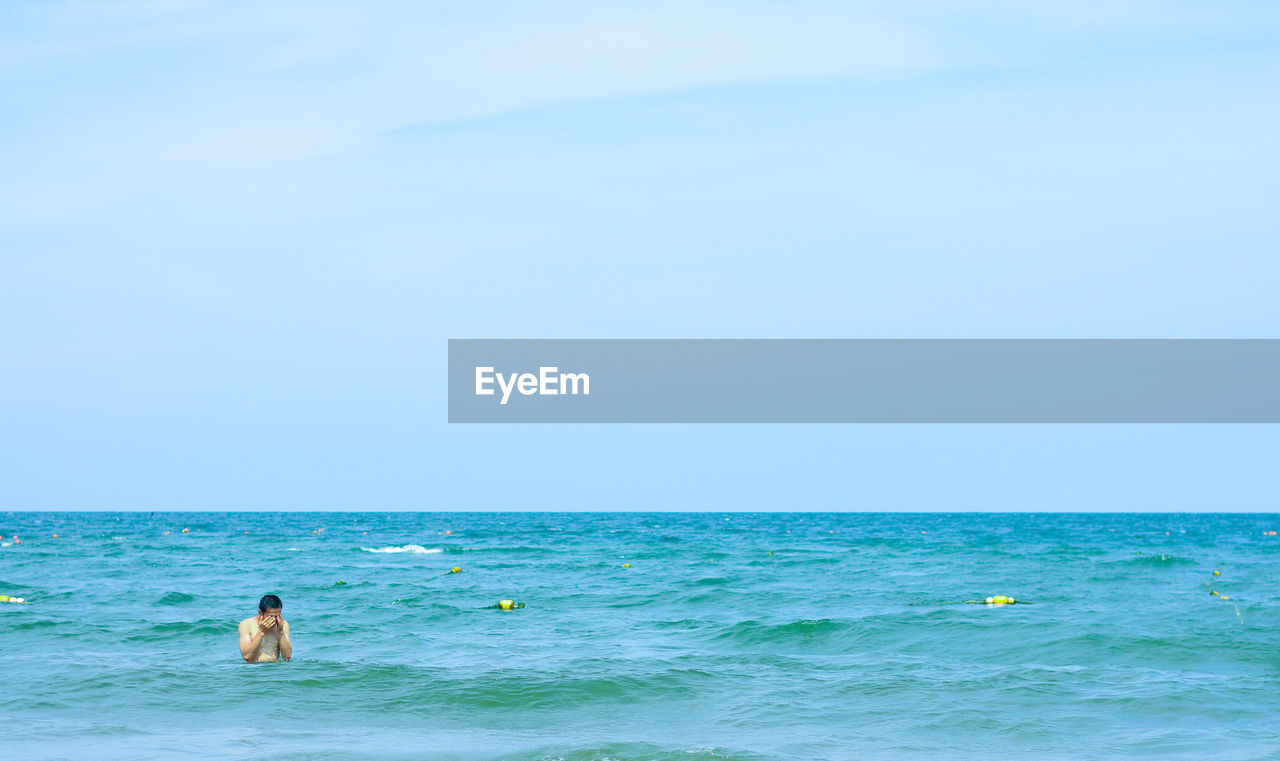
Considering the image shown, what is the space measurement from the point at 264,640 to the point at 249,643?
222 mm

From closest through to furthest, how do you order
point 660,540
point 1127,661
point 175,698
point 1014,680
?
point 175,698, point 1014,680, point 1127,661, point 660,540

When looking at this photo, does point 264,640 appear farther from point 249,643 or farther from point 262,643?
point 249,643

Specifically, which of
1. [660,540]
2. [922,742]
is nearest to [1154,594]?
[922,742]

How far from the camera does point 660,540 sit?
68.2 metres

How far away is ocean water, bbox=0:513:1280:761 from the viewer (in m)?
13.1

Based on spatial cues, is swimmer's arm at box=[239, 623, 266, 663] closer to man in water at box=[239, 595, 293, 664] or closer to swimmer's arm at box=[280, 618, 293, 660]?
man in water at box=[239, 595, 293, 664]

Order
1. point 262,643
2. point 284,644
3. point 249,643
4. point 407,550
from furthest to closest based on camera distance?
point 407,550 → point 284,644 → point 262,643 → point 249,643

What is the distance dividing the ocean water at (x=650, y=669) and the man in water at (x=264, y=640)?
37 cm

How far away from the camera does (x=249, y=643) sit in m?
17.5

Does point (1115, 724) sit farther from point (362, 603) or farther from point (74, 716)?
point (362, 603)

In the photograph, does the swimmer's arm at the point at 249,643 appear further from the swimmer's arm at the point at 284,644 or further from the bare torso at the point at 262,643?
the swimmer's arm at the point at 284,644

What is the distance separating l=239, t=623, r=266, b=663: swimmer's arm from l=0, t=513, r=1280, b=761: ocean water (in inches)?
13.8

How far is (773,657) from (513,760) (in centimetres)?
823

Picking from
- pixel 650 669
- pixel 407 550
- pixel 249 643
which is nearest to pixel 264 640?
pixel 249 643
